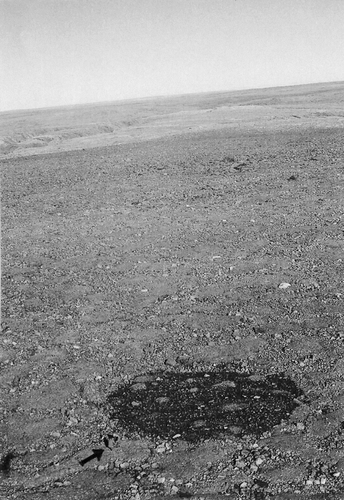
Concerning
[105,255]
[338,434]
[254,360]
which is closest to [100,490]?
[338,434]

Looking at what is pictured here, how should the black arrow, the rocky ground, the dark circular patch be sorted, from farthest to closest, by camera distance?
the dark circular patch → the black arrow → the rocky ground

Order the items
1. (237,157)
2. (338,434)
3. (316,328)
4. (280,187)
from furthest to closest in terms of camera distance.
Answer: (237,157) < (280,187) < (316,328) < (338,434)

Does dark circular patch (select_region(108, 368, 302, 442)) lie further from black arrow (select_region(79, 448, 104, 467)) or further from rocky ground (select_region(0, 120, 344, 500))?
black arrow (select_region(79, 448, 104, 467))

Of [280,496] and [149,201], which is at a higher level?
[149,201]

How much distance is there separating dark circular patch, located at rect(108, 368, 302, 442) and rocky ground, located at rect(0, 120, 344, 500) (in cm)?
2

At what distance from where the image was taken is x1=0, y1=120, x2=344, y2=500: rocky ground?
4.19m

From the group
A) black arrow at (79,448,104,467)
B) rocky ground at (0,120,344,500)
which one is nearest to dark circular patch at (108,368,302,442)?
rocky ground at (0,120,344,500)

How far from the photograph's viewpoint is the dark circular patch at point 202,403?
467 cm

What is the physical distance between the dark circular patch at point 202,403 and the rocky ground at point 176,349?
17 mm

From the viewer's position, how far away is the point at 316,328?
249 inches

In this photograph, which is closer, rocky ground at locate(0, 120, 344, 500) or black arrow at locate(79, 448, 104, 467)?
rocky ground at locate(0, 120, 344, 500)

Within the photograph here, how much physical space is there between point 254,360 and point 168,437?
5.04 feet

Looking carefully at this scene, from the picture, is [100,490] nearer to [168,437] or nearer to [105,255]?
[168,437]

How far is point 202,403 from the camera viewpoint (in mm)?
5023
